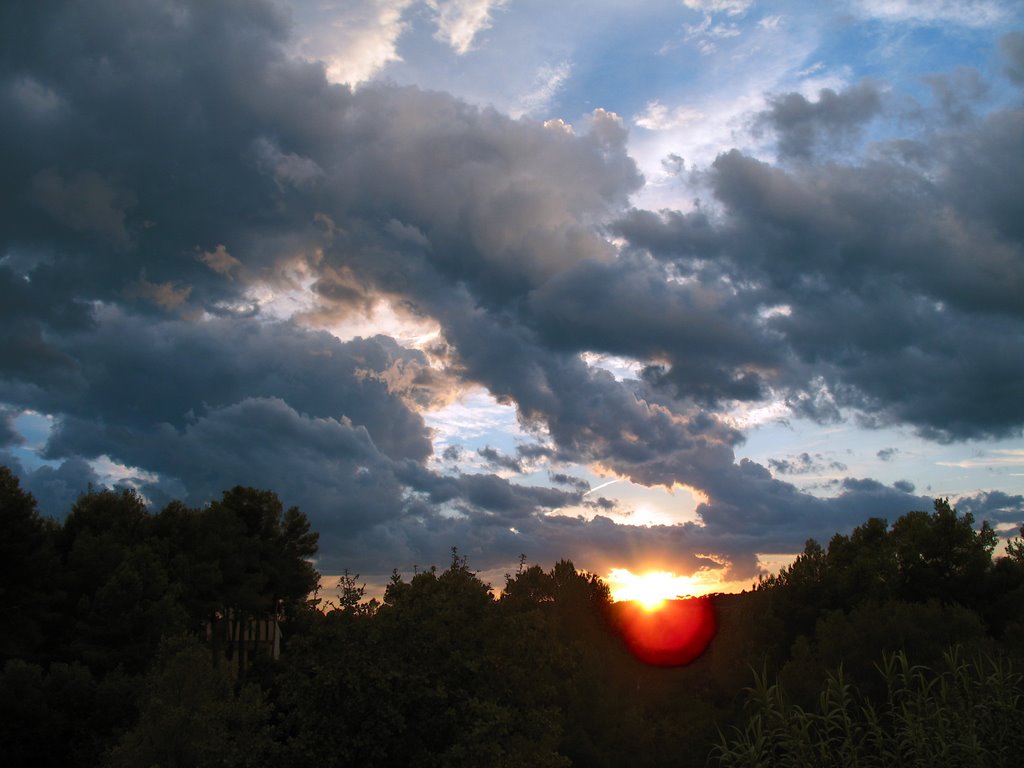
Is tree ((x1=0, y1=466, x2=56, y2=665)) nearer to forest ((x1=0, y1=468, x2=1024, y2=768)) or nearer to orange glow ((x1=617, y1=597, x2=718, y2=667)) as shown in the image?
forest ((x1=0, y1=468, x2=1024, y2=768))

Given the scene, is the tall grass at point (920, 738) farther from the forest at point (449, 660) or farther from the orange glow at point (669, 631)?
the orange glow at point (669, 631)

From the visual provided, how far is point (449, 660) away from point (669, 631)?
313ft

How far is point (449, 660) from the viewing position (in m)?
22.4

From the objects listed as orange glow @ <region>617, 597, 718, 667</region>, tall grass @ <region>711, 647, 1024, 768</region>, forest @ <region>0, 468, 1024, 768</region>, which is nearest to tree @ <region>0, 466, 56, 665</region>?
forest @ <region>0, 468, 1024, 768</region>

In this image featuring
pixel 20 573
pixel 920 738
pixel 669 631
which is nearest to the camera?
pixel 920 738

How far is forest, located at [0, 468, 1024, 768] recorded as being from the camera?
1147 cm

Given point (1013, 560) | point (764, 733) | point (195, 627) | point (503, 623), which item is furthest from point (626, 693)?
point (764, 733)

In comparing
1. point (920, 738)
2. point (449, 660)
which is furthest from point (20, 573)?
point (920, 738)

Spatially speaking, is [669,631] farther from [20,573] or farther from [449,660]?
[449,660]

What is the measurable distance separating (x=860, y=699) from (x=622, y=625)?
72.4m

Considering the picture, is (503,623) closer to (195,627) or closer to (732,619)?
(195,627)

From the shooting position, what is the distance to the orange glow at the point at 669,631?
104 metres

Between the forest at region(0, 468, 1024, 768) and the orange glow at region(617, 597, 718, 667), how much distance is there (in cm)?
370

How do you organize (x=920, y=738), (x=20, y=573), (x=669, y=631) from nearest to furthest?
1. (x=920, y=738)
2. (x=20, y=573)
3. (x=669, y=631)
